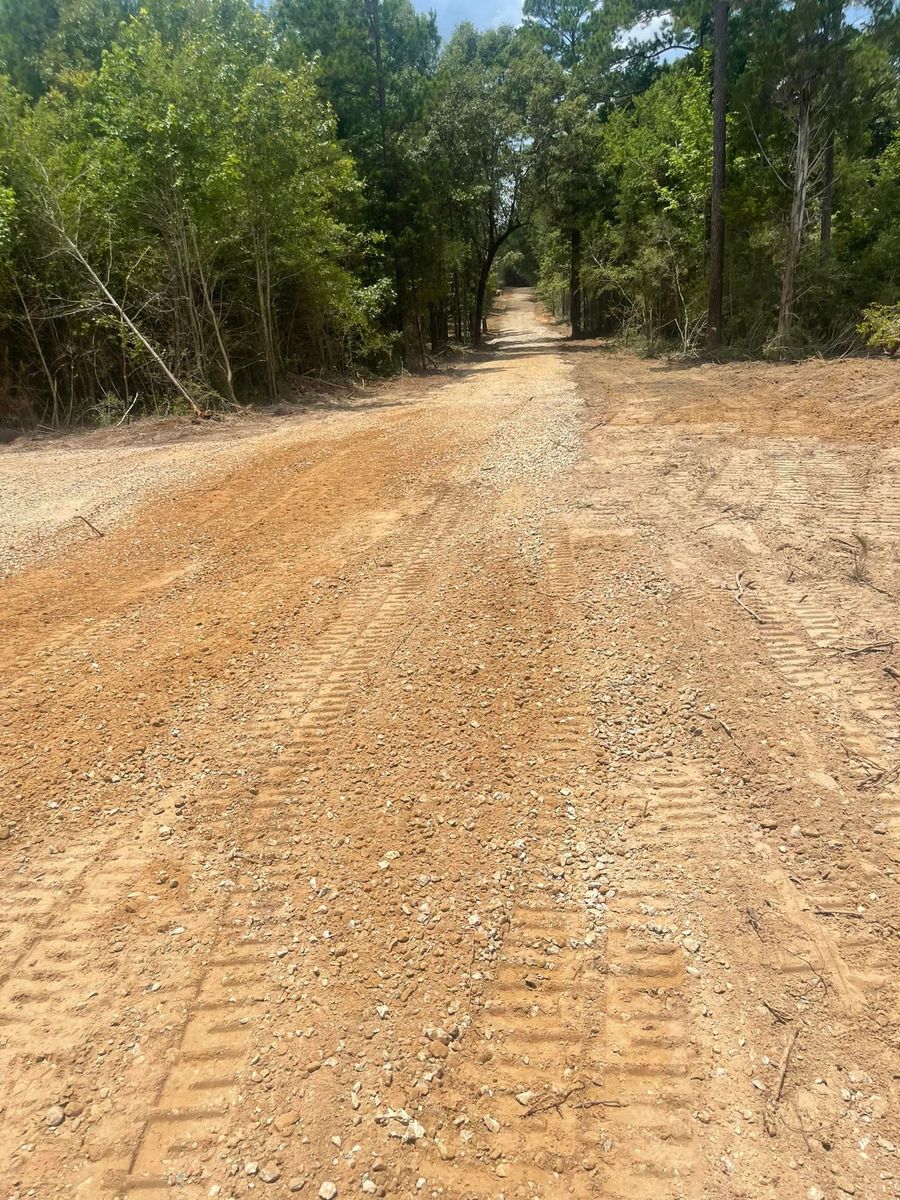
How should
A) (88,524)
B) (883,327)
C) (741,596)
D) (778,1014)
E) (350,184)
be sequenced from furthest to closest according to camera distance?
(350,184) → (883,327) → (88,524) → (741,596) → (778,1014)

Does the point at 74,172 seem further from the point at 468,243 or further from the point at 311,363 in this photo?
the point at 468,243

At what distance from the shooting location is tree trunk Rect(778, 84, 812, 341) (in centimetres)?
1425

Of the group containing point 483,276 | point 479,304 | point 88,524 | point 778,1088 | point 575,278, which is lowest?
point 778,1088

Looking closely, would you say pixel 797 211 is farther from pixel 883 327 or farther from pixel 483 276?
pixel 483 276

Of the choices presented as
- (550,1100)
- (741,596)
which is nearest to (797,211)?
(741,596)

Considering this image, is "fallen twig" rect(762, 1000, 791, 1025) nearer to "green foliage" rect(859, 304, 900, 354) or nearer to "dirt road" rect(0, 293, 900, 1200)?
"dirt road" rect(0, 293, 900, 1200)

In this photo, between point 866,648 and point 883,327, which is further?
point 883,327

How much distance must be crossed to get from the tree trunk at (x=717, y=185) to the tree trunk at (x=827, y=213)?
6.93 feet

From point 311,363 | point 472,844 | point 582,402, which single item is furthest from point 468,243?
point 472,844

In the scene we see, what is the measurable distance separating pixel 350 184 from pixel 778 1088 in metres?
17.6

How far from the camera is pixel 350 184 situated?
51.3ft

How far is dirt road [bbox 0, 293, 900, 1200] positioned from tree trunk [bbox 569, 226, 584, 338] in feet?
82.2

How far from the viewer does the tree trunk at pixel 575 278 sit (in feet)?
90.0

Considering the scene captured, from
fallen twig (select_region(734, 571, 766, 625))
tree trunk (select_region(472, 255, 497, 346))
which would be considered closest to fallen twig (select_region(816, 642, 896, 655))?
fallen twig (select_region(734, 571, 766, 625))
